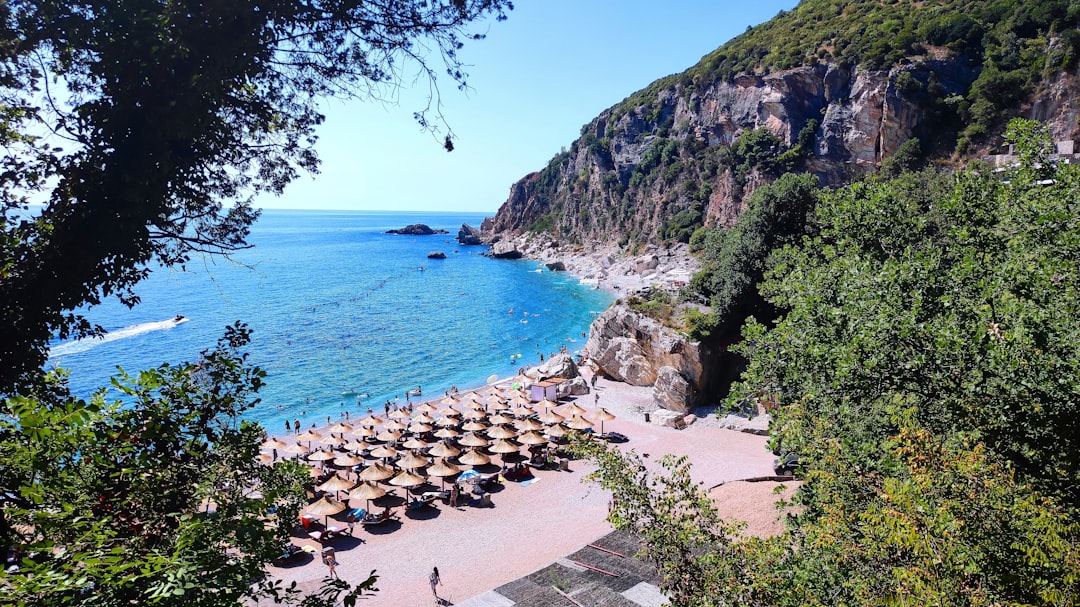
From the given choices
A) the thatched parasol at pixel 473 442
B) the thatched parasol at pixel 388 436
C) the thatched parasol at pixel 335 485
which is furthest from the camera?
the thatched parasol at pixel 388 436

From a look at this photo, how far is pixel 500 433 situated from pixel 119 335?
43.2m

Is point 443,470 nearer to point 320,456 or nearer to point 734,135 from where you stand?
point 320,456

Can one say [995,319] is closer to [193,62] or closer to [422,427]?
[193,62]

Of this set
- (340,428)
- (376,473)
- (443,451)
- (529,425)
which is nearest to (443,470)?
(443,451)

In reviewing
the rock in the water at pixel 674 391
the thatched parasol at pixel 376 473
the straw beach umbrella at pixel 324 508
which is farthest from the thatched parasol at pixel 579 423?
the straw beach umbrella at pixel 324 508

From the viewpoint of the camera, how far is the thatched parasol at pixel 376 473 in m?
21.2

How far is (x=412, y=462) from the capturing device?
21.8m

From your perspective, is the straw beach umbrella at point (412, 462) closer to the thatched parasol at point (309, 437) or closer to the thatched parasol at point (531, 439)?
the thatched parasol at point (531, 439)

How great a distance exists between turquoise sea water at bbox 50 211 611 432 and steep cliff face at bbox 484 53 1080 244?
54.2ft

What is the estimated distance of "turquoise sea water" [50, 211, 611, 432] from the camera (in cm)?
3866

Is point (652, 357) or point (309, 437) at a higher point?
point (652, 357)

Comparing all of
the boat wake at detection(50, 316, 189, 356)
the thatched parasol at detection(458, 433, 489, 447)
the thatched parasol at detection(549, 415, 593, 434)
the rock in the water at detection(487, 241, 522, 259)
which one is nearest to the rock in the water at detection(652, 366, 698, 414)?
the thatched parasol at detection(549, 415, 593, 434)

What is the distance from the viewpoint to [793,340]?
9.38 metres

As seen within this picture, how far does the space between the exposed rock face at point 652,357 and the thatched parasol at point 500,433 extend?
8.37 metres
